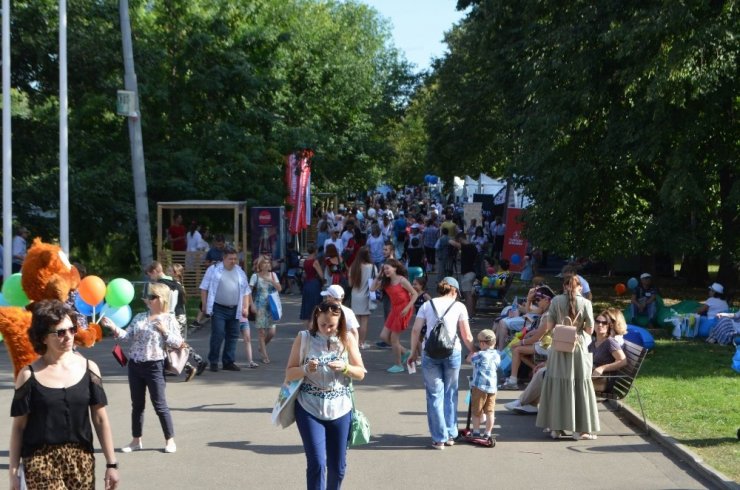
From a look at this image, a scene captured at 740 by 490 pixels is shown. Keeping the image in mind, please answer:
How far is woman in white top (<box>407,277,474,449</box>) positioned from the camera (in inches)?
389

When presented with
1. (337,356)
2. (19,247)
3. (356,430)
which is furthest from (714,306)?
(19,247)

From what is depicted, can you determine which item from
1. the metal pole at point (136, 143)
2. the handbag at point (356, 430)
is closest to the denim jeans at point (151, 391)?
the handbag at point (356, 430)

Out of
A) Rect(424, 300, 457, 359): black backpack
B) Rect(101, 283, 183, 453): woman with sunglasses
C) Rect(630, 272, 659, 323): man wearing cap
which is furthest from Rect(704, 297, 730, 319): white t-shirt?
Rect(101, 283, 183, 453): woman with sunglasses

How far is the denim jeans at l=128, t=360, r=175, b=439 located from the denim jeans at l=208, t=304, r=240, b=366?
14.9 feet

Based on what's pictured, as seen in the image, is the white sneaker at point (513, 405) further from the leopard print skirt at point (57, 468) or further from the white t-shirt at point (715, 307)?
the white t-shirt at point (715, 307)

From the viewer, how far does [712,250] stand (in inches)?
842

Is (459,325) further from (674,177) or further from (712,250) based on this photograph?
(712,250)

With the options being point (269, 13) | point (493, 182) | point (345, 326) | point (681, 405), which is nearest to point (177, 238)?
point (269, 13)

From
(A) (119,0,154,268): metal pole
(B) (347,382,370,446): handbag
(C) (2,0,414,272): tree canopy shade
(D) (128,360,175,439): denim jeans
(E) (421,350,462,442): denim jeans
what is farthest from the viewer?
(C) (2,0,414,272): tree canopy shade

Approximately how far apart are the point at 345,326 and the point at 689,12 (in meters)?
12.7

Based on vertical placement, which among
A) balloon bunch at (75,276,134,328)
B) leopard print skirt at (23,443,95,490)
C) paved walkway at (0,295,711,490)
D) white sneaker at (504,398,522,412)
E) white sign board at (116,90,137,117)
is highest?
white sign board at (116,90,137,117)

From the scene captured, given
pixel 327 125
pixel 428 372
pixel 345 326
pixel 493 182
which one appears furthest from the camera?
Result: pixel 493 182

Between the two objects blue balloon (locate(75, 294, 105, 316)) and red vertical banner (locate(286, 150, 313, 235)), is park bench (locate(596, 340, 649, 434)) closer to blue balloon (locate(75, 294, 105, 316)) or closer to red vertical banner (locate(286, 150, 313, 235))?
blue balloon (locate(75, 294, 105, 316))

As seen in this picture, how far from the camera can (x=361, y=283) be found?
1605 cm
